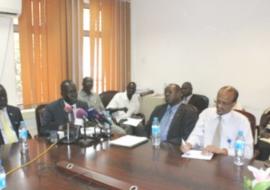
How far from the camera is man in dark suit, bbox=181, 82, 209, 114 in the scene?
4.95 metres

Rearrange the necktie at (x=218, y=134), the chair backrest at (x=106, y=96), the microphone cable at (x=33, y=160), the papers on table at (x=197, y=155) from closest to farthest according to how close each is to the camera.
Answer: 1. the microphone cable at (x=33, y=160)
2. the papers on table at (x=197, y=155)
3. the necktie at (x=218, y=134)
4. the chair backrest at (x=106, y=96)

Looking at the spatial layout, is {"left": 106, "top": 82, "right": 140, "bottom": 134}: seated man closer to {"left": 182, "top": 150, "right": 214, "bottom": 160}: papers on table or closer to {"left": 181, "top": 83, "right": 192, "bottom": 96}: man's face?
{"left": 181, "top": 83, "right": 192, "bottom": 96}: man's face

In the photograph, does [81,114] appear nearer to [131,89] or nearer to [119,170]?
[119,170]

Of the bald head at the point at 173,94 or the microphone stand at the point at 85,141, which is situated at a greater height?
the bald head at the point at 173,94

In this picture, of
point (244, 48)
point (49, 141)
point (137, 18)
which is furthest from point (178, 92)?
point (137, 18)

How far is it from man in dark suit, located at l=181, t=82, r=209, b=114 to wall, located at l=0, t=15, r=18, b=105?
2.51m

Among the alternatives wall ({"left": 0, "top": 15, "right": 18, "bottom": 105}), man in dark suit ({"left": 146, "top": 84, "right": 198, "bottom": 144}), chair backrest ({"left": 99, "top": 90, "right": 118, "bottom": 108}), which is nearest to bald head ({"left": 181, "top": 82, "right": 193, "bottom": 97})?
chair backrest ({"left": 99, "top": 90, "right": 118, "bottom": 108})

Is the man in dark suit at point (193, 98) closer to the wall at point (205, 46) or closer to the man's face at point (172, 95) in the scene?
the wall at point (205, 46)

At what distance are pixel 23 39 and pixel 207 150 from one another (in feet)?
10.3

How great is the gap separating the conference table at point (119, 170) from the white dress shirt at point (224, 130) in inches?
12.9

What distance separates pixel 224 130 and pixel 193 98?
8.02ft

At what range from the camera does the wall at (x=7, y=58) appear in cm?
410

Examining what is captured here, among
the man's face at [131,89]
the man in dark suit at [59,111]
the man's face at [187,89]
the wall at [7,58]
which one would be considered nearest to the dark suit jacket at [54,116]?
the man in dark suit at [59,111]

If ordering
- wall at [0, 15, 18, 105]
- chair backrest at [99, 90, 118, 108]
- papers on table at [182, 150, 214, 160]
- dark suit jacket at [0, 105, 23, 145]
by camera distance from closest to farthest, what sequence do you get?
papers on table at [182, 150, 214, 160], dark suit jacket at [0, 105, 23, 145], wall at [0, 15, 18, 105], chair backrest at [99, 90, 118, 108]
